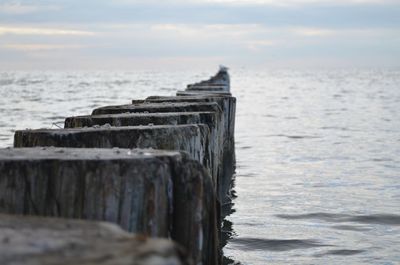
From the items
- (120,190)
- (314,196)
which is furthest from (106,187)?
(314,196)

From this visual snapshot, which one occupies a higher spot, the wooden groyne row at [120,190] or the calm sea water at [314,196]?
the wooden groyne row at [120,190]

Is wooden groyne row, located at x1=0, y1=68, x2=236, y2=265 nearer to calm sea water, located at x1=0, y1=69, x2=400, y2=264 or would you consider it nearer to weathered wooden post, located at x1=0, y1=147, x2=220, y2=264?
weathered wooden post, located at x1=0, y1=147, x2=220, y2=264

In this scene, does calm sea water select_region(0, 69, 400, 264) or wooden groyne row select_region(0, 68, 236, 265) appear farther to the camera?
calm sea water select_region(0, 69, 400, 264)

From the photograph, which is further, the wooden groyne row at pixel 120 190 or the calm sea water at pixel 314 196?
the calm sea water at pixel 314 196

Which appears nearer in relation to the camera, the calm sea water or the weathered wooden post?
the weathered wooden post

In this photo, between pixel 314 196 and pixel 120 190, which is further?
pixel 314 196

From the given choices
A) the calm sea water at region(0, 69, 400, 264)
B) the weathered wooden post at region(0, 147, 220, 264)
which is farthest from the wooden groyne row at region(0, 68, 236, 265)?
the calm sea water at region(0, 69, 400, 264)

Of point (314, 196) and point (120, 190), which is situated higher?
point (120, 190)

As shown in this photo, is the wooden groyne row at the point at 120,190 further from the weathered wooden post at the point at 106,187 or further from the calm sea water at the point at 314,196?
the calm sea water at the point at 314,196

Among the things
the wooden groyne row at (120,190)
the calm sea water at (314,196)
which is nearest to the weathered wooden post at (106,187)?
the wooden groyne row at (120,190)

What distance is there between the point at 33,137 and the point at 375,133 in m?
15.8

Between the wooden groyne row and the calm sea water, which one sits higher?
the wooden groyne row

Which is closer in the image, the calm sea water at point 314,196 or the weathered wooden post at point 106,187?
the weathered wooden post at point 106,187

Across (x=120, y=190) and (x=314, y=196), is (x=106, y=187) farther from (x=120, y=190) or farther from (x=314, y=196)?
(x=314, y=196)
